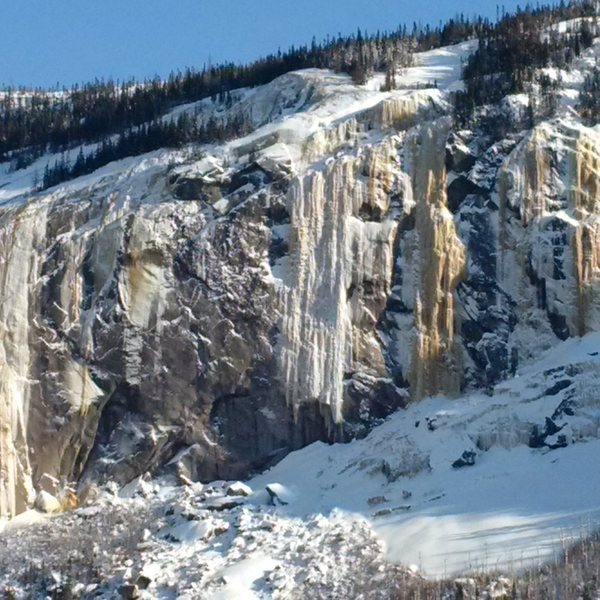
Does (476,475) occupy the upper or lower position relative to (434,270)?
lower

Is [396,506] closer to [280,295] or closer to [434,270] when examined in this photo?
[280,295]

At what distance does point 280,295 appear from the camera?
71.1m

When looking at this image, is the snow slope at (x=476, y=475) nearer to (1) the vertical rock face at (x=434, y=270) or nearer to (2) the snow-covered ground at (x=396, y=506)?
(2) the snow-covered ground at (x=396, y=506)

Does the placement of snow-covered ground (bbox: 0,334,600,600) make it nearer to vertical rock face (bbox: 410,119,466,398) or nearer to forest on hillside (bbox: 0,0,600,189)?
vertical rock face (bbox: 410,119,466,398)

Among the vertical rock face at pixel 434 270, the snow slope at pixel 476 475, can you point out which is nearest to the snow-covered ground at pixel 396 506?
the snow slope at pixel 476 475

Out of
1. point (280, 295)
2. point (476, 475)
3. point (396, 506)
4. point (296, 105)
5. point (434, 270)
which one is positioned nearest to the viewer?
point (396, 506)

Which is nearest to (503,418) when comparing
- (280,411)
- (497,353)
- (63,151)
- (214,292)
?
(497,353)

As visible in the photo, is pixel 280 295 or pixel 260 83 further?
pixel 260 83

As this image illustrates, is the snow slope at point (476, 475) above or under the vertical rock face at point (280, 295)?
under

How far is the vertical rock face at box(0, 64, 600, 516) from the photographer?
6925 cm

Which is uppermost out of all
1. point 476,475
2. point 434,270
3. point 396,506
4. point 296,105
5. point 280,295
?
point 296,105

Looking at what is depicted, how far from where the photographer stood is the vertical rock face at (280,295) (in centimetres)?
6925

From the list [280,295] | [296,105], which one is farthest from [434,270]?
[296,105]

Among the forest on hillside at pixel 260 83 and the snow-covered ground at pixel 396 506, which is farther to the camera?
the forest on hillside at pixel 260 83
